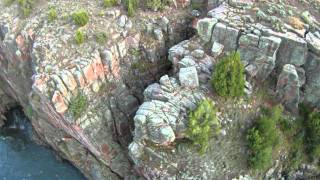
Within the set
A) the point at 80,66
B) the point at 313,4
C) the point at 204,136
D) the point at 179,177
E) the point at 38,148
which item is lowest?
the point at 38,148

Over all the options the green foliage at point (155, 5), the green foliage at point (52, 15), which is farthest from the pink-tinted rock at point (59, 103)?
Answer: the green foliage at point (155, 5)

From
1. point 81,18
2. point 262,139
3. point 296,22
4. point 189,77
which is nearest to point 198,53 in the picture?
point 189,77

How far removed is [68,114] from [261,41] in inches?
526

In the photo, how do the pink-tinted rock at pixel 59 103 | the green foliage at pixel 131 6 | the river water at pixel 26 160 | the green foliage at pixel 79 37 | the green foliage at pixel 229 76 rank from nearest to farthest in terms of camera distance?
the green foliage at pixel 229 76 < the pink-tinted rock at pixel 59 103 < the green foliage at pixel 79 37 < the green foliage at pixel 131 6 < the river water at pixel 26 160

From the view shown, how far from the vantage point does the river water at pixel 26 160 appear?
120ft

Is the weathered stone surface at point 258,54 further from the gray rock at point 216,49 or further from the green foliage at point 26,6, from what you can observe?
the green foliage at point 26,6

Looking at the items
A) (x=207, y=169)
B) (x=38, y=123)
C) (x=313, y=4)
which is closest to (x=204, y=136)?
(x=207, y=169)

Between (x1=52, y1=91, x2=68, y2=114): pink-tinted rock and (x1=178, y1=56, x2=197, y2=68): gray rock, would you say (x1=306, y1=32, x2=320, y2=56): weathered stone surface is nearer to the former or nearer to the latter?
(x1=178, y1=56, x2=197, y2=68): gray rock

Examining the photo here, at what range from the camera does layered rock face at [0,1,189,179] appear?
31.0m

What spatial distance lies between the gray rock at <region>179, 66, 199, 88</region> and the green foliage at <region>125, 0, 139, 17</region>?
23.1 ft

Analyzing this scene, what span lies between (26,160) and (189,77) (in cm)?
1669

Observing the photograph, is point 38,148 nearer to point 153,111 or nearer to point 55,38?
point 55,38

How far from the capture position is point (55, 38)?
32656 millimetres

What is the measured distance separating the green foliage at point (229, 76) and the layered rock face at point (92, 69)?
666 centimetres
